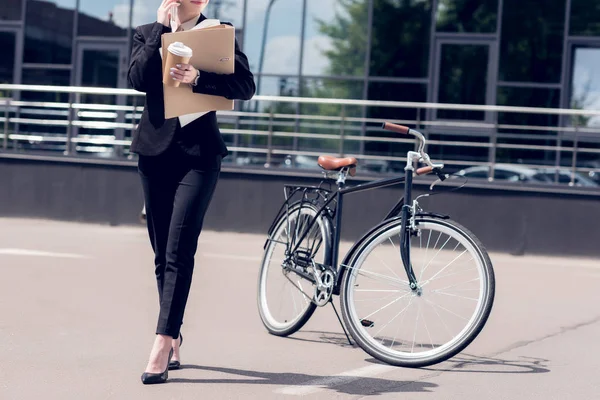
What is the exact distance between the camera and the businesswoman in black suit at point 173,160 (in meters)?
4.96

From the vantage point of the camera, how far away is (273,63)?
18.6 m

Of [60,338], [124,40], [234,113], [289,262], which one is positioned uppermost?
[124,40]

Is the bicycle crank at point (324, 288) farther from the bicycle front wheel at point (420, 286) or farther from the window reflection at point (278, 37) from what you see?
the window reflection at point (278, 37)

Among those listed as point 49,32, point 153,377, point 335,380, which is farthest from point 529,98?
point 153,377

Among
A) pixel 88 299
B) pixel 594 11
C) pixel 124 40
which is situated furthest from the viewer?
pixel 124 40

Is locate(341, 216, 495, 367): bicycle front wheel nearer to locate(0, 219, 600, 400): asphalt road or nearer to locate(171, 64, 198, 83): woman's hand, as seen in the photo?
locate(0, 219, 600, 400): asphalt road

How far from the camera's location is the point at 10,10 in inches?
811

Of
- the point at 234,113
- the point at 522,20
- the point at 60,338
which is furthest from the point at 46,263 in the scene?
the point at 522,20

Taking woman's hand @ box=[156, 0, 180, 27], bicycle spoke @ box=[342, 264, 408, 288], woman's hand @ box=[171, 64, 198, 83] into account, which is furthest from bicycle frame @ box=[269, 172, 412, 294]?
woman's hand @ box=[156, 0, 180, 27]

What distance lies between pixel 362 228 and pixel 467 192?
147 centimetres

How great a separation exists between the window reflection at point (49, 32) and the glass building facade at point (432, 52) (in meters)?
1.38

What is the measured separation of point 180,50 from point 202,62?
22 cm

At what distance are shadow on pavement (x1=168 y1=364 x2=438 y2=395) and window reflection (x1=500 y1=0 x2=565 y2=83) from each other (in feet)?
43.0

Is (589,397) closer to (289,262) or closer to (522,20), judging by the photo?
(289,262)
